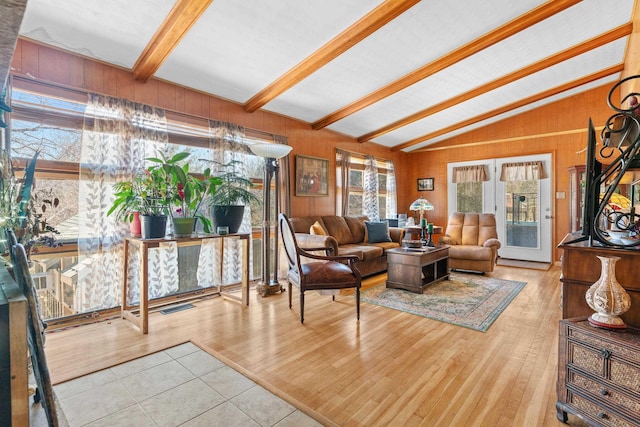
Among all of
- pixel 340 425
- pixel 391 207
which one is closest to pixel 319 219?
pixel 391 207

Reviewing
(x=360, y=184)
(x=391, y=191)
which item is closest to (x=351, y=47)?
(x=360, y=184)

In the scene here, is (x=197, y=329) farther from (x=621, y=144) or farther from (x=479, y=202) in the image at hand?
(x=479, y=202)

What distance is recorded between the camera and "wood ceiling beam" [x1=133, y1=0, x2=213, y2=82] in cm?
230

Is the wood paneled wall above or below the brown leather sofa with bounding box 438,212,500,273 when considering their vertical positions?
above

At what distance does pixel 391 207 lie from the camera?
23.0 feet

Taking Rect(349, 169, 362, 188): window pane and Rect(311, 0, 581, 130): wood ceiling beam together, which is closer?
Rect(311, 0, 581, 130): wood ceiling beam

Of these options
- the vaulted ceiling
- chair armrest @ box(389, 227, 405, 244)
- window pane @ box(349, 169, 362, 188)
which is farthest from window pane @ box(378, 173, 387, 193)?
the vaulted ceiling

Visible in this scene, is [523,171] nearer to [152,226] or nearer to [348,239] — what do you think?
[348,239]

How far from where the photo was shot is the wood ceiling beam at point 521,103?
4840 mm

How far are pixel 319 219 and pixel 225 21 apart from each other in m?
3.04

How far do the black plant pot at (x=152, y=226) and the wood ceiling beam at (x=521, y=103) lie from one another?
5650mm

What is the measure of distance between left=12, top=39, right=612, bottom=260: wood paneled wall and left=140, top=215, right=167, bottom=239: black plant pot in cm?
139

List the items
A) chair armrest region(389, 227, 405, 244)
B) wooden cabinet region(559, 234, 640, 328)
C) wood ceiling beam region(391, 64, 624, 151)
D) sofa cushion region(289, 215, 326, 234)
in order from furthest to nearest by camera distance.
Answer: chair armrest region(389, 227, 405, 244), wood ceiling beam region(391, 64, 624, 151), sofa cushion region(289, 215, 326, 234), wooden cabinet region(559, 234, 640, 328)

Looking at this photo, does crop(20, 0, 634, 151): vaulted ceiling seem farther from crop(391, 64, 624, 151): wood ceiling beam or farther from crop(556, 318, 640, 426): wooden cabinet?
crop(556, 318, 640, 426): wooden cabinet
